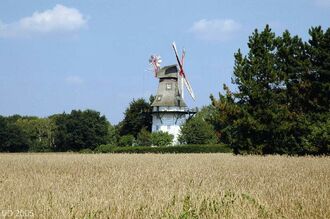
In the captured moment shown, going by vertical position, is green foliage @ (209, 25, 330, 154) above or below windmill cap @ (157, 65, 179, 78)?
below

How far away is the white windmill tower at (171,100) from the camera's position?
85.9 metres

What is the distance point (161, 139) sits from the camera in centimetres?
7712

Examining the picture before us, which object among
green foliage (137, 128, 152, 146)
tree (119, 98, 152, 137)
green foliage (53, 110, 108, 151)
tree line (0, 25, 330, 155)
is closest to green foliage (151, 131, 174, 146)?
green foliage (137, 128, 152, 146)

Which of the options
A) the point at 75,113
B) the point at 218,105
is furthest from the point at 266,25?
the point at 75,113

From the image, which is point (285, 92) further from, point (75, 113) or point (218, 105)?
point (75, 113)

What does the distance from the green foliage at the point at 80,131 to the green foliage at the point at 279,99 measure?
200ft

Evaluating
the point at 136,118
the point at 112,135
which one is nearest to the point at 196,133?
the point at 136,118

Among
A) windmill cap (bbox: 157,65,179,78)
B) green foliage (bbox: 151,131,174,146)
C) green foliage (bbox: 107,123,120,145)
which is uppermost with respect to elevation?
windmill cap (bbox: 157,65,179,78)

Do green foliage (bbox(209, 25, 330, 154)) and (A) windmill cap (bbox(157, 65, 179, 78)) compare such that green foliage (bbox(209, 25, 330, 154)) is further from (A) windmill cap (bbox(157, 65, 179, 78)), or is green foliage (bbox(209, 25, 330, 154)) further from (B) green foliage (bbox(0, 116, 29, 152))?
(B) green foliage (bbox(0, 116, 29, 152))

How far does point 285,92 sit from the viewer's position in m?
40.0

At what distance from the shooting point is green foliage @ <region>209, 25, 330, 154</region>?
3784 centimetres

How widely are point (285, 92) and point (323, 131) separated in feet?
17.7

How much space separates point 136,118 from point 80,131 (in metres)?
13.8

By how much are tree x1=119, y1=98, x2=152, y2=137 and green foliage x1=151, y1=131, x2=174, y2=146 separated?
14.0 meters
